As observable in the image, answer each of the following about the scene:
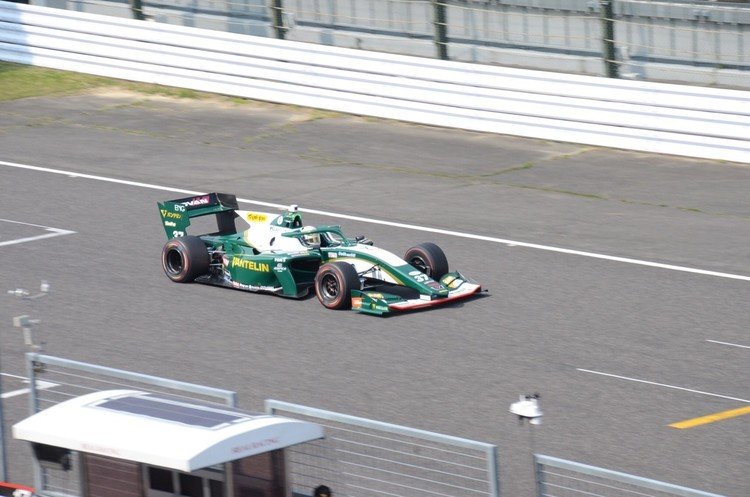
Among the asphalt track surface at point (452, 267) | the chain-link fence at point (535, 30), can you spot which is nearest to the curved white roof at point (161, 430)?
the asphalt track surface at point (452, 267)

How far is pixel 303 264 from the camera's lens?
47.0 feet

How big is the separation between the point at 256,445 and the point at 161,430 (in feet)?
1.73

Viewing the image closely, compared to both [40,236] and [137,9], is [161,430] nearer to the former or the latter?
[40,236]

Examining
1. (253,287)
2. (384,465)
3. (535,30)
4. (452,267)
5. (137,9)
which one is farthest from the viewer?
(137,9)

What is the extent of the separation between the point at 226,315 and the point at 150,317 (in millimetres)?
807

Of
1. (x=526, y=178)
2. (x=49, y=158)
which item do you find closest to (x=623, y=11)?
(x=526, y=178)

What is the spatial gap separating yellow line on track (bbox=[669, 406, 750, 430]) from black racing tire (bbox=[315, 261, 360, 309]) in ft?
13.3

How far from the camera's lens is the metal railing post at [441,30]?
23.1m

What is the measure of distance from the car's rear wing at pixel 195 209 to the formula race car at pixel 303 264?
0.04 ft

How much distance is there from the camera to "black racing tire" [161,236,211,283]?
1470cm

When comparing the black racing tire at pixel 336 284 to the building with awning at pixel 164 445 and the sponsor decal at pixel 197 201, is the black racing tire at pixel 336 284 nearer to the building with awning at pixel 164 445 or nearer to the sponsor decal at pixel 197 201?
the sponsor decal at pixel 197 201

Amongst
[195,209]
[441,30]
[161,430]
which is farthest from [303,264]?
[441,30]

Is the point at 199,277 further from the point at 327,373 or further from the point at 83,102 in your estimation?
the point at 83,102

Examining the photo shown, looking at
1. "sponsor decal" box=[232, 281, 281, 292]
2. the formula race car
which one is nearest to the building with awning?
the formula race car
